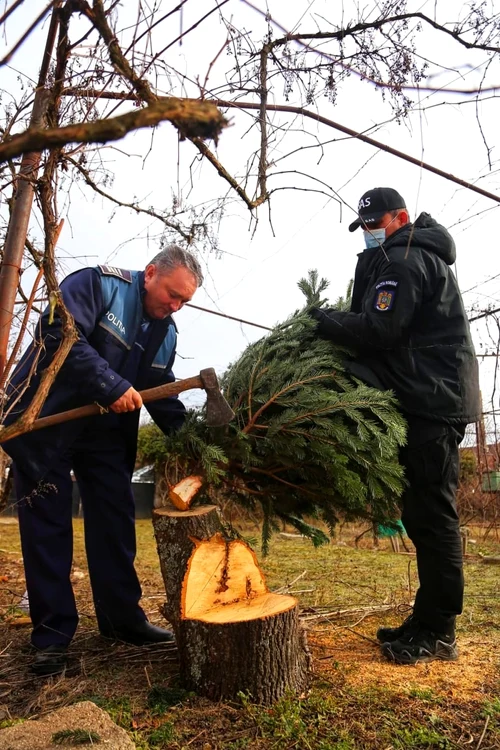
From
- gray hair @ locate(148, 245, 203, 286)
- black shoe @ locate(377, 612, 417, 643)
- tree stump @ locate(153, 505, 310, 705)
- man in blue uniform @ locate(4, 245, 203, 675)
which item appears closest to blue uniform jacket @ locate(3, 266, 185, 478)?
man in blue uniform @ locate(4, 245, 203, 675)

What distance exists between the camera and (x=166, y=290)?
3451 millimetres

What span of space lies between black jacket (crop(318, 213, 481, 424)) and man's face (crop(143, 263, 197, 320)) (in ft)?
2.71

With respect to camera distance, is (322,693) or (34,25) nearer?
(34,25)

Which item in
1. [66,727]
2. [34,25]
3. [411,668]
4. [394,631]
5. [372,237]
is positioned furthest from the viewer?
[372,237]

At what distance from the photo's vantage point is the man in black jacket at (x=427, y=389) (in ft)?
9.88

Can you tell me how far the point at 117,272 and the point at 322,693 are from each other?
90.4 inches

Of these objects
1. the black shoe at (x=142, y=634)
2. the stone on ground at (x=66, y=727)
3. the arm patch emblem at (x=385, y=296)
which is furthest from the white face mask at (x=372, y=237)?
the stone on ground at (x=66, y=727)

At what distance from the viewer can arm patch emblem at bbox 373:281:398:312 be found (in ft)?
9.85

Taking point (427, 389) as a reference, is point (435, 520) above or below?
below

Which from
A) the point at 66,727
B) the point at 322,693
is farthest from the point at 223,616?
the point at 66,727

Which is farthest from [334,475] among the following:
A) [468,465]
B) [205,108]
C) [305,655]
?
[468,465]

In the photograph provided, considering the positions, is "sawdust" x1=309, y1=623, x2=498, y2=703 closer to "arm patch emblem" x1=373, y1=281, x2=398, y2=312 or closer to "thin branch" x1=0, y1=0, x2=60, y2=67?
"arm patch emblem" x1=373, y1=281, x2=398, y2=312

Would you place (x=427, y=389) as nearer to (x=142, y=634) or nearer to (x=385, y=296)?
(x=385, y=296)

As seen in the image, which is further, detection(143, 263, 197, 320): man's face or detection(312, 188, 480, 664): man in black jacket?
detection(143, 263, 197, 320): man's face
